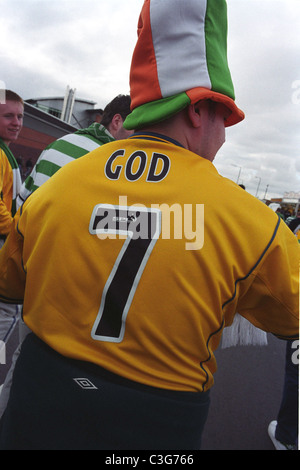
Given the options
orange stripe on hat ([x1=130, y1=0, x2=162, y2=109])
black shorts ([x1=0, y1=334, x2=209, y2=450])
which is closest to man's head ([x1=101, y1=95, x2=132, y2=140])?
orange stripe on hat ([x1=130, y1=0, x2=162, y2=109])

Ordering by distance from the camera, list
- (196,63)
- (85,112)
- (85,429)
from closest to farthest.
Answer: (85,429) → (196,63) → (85,112)

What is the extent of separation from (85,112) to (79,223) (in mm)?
36713

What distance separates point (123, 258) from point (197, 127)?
472 millimetres

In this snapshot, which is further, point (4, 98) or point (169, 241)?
point (4, 98)

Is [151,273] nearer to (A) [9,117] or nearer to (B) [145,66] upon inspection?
Answer: (B) [145,66]

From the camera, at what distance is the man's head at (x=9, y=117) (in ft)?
9.32

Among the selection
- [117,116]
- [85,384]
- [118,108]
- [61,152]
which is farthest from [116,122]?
[85,384]

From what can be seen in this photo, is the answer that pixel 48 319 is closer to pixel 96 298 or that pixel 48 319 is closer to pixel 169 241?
pixel 96 298

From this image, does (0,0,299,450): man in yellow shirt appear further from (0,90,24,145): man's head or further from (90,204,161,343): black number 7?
(0,90,24,145): man's head

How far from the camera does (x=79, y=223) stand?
93cm

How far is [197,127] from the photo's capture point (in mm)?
1025

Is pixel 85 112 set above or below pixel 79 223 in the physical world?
above

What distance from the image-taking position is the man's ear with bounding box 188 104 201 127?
39.3 inches

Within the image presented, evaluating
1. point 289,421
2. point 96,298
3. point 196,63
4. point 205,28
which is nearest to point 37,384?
point 96,298
